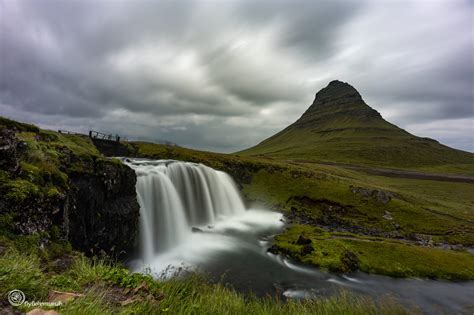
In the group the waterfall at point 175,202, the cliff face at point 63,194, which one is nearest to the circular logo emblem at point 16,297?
the cliff face at point 63,194

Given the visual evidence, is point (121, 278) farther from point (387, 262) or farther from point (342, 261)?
point (387, 262)

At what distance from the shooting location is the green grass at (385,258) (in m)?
25.9

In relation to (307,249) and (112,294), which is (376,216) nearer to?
(307,249)

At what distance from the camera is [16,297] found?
205 inches

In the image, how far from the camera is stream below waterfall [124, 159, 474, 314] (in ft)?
70.0

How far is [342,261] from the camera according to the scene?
86.4 feet

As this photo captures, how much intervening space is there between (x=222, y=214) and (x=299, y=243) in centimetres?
1898

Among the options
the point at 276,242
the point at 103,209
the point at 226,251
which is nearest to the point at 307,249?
the point at 276,242

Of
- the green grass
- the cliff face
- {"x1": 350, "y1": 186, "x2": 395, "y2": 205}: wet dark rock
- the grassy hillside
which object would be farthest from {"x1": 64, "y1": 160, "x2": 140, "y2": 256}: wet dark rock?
{"x1": 350, "y1": 186, "x2": 395, "y2": 205}: wet dark rock

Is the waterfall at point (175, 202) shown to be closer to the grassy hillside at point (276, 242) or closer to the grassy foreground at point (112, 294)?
the grassy hillside at point (276, 242)

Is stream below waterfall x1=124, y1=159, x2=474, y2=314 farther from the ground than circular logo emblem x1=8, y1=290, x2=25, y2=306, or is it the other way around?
circular logo emblem x1=8, y1=290, x2=25, y2=306

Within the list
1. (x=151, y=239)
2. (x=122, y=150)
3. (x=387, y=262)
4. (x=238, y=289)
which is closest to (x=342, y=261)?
(x=387, y=262)

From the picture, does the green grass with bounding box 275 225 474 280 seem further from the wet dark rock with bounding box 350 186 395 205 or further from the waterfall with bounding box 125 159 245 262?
the wet dark rock with bounding box 350 186 395 205

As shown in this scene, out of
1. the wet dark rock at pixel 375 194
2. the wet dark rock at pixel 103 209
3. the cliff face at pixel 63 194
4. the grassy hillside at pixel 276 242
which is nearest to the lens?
the grassy hillside at pixel 276 242
